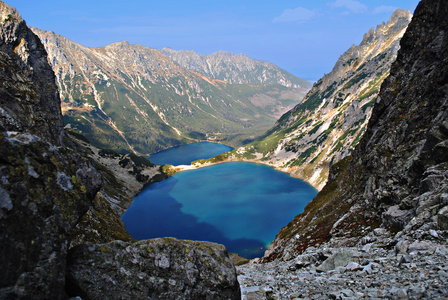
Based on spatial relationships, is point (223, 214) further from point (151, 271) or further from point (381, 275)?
point (151, 271)

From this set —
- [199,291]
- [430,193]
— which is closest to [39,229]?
[199,291]

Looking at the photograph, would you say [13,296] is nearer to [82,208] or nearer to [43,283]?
[43,283]

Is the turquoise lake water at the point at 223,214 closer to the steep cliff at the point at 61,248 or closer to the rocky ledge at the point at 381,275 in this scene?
the rocky ledge at the point at 381,275

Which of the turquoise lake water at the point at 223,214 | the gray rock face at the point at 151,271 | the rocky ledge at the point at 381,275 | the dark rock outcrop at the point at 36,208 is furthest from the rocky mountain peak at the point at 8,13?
the rocky ledge at the point at 381,275

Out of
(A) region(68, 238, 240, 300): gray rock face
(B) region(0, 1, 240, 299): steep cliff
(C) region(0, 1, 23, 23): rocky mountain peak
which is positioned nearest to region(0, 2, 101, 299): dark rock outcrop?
(B) region(0, 1, 240, 299): steep cliff

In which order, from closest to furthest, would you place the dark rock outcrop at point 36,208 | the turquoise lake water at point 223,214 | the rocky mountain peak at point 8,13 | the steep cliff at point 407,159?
the dark rock outcrop at point 36,208 < the steep cliff at point 407,159 < the turquoise lake water at point 223,214 < the rocky mountain peak at point 8,13

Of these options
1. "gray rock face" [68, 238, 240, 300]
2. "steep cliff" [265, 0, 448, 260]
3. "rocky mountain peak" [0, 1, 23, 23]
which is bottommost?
"gray rock face" [68, 238, 240, 300]

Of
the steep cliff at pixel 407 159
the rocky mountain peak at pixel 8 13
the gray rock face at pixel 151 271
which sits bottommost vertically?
the gray rock face at pixel 151 271

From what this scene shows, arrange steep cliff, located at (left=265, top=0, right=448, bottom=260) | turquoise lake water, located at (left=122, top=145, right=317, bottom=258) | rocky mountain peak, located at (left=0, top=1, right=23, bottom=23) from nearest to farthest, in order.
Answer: steep cliff, located at (left=265, top=0, right=448, bottom=260) → turquoise lake water, located at (left=122, top=145, right=317, bottom=258) → rocky mountain peak, located at (left=0, top=1, right=23, bottom=23)

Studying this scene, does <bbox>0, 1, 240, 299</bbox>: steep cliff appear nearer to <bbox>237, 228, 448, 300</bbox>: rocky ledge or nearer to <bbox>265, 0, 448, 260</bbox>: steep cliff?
<bbox>237, 228, 448, 300</bbox>: rocky ledge
